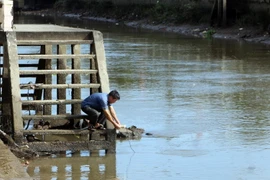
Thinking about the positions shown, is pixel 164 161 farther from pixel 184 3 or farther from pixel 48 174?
pixel 184 3

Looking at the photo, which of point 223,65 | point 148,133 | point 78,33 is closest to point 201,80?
point 223,65

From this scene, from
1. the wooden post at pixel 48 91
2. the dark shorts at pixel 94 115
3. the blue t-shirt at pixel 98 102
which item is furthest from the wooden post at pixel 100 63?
the wooden post at pixel 48 91

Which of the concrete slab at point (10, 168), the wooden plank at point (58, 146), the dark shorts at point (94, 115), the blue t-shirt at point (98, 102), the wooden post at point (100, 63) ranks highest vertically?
the wooden post at point (100, 63)

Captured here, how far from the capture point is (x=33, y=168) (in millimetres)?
12008

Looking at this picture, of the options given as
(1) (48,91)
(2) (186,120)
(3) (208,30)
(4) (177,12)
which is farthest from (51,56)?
(4) (177,12)

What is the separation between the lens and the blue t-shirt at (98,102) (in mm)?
12576

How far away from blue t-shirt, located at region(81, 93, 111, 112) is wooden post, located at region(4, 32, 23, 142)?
1.03 metres

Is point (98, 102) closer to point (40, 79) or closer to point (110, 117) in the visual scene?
point (110, 117)

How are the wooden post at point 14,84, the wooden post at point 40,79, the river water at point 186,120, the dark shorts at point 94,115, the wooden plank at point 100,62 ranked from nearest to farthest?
1. the river water at point 186,120
2. the wooden post at point 14,84
3. the dark shorts at point 94,115
4. the wooden plank at point 100,62
5. the wooden post at point 40,79

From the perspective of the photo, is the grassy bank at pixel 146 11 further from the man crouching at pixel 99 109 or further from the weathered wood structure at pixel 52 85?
the man crouching at pixel 99 109

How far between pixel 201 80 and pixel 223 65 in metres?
4.05

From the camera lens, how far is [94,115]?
12719mm

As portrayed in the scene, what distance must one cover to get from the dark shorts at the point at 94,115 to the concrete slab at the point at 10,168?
1594mm

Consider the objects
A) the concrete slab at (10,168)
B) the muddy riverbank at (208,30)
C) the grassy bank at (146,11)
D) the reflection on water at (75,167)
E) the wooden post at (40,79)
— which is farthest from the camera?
the grassy bank at (146,11)
